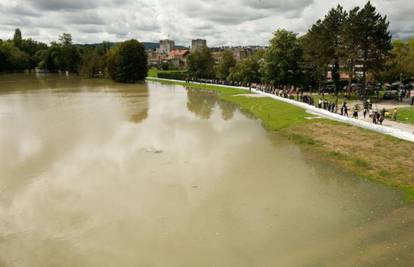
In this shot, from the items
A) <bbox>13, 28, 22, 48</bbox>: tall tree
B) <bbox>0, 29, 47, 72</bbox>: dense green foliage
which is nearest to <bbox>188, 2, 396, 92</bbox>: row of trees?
<bbox>0, 29, 47, 72</bbox>: dense green foliage

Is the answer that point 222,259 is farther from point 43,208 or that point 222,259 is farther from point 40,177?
point 40,177

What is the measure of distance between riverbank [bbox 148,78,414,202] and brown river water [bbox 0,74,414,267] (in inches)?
44.4

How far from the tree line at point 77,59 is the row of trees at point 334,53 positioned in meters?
30.2

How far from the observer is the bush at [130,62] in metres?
93.2

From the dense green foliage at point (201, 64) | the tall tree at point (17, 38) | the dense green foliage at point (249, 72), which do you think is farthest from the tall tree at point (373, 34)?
the tall tree at point (17, 38)

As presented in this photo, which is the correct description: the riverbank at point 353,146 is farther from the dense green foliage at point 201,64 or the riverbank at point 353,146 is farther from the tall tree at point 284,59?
the dense green foliage at point 201,64

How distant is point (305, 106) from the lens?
41.7m

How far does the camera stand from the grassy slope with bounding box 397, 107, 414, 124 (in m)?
30.8

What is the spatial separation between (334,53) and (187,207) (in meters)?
40.6

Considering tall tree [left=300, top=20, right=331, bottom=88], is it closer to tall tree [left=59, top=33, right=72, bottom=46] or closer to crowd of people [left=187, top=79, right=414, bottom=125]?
crowd of people [left=187, top=79, right=414, bottom=125]

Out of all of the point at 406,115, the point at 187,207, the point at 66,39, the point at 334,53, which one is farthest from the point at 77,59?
the point at 187,207

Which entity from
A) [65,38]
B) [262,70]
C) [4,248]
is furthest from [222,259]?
[65,38]

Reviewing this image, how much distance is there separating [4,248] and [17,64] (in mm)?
148732

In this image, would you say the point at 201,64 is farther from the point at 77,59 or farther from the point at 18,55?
the point at 18,55
